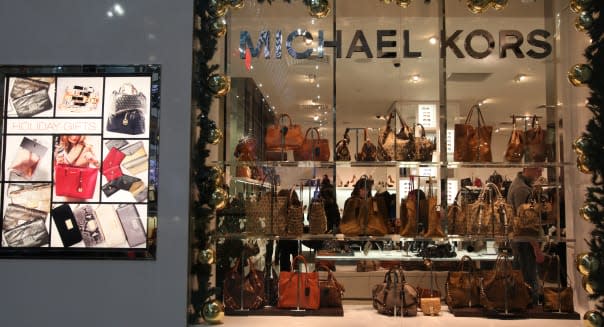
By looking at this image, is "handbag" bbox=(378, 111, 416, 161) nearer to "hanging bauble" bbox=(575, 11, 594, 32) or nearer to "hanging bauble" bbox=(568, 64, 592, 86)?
"hanging bauble" bbox=(568, 64, 592, 86)

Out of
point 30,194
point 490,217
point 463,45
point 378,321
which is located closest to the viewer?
point 30,194

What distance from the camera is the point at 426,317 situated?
3.74 meters

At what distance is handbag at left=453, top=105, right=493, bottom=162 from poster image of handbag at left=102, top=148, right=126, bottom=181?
2538 mm

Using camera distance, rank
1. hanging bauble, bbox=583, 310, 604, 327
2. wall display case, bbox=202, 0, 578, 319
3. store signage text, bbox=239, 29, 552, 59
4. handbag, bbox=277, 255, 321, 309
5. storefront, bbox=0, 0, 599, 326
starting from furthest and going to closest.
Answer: store signage text, bbox=239, 29, 552, 59, wall display case, bbox=202, 0, 578, 319, handbag, bbox=277, 255, 321, 309, storefront, bbox=0, 0, 599, 326, hanging bauble, bbox=583, 310, 604, 327

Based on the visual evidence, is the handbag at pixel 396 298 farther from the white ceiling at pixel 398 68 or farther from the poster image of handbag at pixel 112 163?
the poster image of handbag at pixel 112 163

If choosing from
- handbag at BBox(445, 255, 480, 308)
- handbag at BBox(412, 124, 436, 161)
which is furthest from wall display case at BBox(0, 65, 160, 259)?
handbag at BBox(445, 255, 480, 308)

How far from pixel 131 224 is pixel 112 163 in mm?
427

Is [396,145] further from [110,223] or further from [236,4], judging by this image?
[110,223]

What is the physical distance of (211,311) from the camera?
11.0 ft

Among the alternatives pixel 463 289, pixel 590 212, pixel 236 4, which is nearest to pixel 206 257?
pixel 236 4

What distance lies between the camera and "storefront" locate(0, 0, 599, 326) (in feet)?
10.8

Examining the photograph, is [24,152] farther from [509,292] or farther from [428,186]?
[509,292]

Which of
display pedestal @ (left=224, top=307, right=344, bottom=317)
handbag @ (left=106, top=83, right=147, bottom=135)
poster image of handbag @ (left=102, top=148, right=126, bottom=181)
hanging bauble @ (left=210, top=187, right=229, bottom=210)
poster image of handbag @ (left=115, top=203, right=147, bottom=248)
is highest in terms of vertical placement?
handbag @ (left=106, top=83, right=147, bottom=135)

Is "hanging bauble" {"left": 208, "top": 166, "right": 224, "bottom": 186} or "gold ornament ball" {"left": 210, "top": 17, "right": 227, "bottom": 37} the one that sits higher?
"gold ornament ball" {"left": 210, "top": 17, "right": 227, "bottom": 37}
